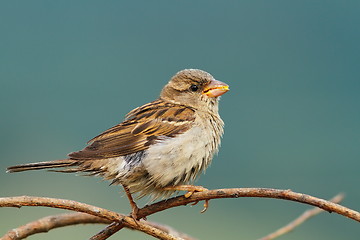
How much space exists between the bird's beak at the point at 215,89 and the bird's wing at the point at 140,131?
243 millimetres

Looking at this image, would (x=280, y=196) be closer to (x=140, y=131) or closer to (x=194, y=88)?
(x=140, y=131)

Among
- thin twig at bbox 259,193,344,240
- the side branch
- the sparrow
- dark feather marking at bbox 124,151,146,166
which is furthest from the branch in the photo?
thin twig at bbox 259,193,344,240

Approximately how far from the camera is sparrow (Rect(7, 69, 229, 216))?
359cm

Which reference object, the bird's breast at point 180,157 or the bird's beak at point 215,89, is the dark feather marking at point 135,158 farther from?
the bird's beak at point 215,89

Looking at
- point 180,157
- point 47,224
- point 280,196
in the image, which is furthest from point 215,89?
point 280,196

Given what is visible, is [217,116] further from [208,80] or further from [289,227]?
[289,227]

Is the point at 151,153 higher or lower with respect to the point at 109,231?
higher

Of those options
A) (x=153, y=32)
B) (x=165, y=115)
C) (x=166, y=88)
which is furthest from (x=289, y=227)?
(x=153, y=32)

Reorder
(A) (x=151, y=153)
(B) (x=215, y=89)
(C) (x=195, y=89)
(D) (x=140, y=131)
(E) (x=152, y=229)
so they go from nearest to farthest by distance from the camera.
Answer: (E) (x=152, y=229), (A) (x=151, y=153), (D) (x=140, y=131), (B) (x=215, y=89), (C) (x=195, y=89)

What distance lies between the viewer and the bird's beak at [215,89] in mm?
4403

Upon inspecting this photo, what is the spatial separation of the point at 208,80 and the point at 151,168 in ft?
3.86

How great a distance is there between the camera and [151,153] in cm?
365

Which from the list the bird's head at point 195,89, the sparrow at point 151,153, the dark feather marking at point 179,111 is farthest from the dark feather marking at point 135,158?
the bird's head at point 195,89

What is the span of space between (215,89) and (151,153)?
3.31 ft
